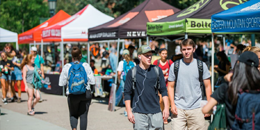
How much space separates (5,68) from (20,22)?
28.4 metres

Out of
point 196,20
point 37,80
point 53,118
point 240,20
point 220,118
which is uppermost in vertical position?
point 196,20

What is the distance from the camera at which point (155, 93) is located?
480 centimetres

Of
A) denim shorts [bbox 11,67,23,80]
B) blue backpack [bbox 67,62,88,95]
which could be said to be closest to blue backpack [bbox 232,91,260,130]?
blue backpack [bbox 67,62,88,95]

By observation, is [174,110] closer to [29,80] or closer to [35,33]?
A: [29,80]

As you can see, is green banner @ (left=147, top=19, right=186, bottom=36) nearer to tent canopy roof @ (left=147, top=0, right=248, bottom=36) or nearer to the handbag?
tent canopy roof @ (left=147, top=0, right=248, bottom=36)

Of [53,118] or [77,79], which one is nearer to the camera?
[77,79]

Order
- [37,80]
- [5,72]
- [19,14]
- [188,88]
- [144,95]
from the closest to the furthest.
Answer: [144,95] < [188,88] < [37,80] < [5,72] < [19,14]

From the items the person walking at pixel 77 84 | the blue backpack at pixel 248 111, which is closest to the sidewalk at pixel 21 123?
the person walking at pixel 77 84

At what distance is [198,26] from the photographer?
29.7ft

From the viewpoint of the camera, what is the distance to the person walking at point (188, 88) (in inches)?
191

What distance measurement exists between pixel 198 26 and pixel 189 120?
453 cm

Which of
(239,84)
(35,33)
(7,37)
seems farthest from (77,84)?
(7,37)

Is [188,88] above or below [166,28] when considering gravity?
below

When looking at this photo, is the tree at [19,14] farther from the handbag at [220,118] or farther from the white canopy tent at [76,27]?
the handbag at [220,118]
